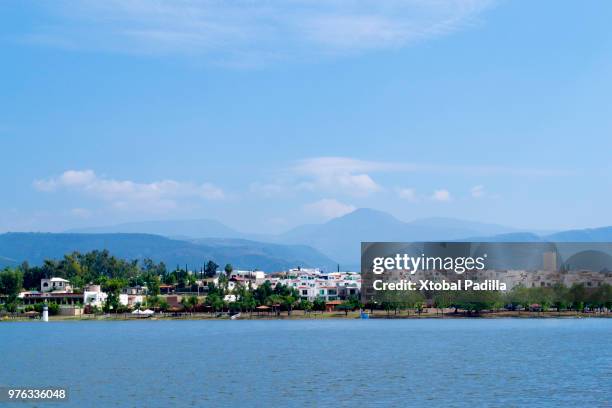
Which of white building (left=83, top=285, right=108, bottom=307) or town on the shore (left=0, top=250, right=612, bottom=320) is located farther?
white building (left=83, top=285, right=108, bottom=307)

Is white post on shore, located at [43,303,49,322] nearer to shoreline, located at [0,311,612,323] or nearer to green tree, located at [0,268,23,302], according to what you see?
shoreline, located at [0,311,612,323]

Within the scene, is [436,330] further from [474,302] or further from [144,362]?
[144,362]

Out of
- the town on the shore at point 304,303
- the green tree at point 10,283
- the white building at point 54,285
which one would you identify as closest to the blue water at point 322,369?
the town on the shore at point 304,303

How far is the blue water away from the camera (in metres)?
47.3

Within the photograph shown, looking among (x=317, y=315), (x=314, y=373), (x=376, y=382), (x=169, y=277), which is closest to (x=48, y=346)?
(x=314, y=373)

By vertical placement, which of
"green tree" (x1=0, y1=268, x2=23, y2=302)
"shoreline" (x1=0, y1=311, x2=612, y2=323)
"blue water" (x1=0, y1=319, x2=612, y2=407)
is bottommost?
"blue water" (x1=0, y1=319, x2=612, y2=407)

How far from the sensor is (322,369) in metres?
61.6

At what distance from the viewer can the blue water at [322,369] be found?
1861 inches

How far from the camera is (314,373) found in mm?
59281

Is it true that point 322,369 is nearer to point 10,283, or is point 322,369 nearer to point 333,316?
point 333,316

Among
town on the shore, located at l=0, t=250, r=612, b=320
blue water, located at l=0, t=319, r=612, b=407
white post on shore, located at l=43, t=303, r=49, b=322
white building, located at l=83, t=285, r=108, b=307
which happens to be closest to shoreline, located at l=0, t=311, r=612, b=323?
town on the shore, located at l=0, t=250, r=612, b=320

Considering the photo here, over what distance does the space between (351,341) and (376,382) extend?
37353 millimetres

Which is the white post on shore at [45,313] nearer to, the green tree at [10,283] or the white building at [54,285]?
the green tree at [10,283]

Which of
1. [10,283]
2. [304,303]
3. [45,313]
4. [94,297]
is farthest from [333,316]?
[10,283]
